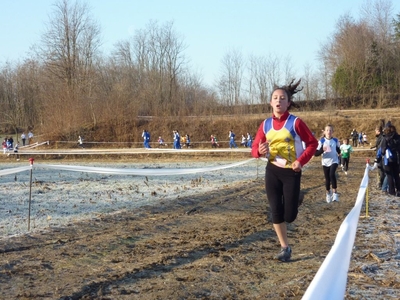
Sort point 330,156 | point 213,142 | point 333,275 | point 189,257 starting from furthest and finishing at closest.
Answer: point 213,142
point 330,156
point 189,257
point 333,275

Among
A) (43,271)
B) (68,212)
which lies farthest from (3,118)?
(43,271)

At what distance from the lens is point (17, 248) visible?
23.5 feet

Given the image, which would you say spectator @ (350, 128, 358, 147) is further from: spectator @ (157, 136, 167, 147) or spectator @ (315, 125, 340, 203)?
spectator @ (315, 125, 340, 203)

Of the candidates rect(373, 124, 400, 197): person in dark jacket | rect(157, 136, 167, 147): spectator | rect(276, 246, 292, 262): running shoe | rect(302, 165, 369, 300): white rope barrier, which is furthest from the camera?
rect(157, 136, 167, 147): spectator

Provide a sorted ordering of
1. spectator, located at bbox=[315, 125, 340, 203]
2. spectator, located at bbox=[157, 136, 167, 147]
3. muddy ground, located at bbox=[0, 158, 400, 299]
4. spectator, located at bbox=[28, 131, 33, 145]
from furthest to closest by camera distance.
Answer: spectator, located at bbox=[28, 131, 33, 145], spectator, located at bbox=[157, 136, 167, 147], spectator, located at bbox=[315, 125, 340, 203], muddy ground, located at bbox=[0, 158, 400, 299]

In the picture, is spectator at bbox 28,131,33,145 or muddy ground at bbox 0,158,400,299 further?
spectator at bbox 28,131,33,145

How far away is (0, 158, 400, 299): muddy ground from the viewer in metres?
5.14

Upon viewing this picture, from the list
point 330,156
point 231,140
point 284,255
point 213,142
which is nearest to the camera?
point 284,255

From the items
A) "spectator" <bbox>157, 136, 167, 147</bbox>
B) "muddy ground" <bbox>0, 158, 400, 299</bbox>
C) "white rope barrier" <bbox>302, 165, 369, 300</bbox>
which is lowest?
"muddy ground" <bbox>0, 158, 400, 299</bbox>

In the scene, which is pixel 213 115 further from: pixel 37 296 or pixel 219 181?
pixel 37 296

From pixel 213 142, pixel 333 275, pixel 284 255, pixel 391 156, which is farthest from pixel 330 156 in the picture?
pixel 213 142

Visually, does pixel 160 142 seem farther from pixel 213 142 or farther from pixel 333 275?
pixel 333 275

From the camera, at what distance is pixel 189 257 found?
6.56m

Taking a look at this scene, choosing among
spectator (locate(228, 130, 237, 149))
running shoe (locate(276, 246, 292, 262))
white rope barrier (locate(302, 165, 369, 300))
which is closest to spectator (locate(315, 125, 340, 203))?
running shoe (locate(276, 246, 292, 262))
